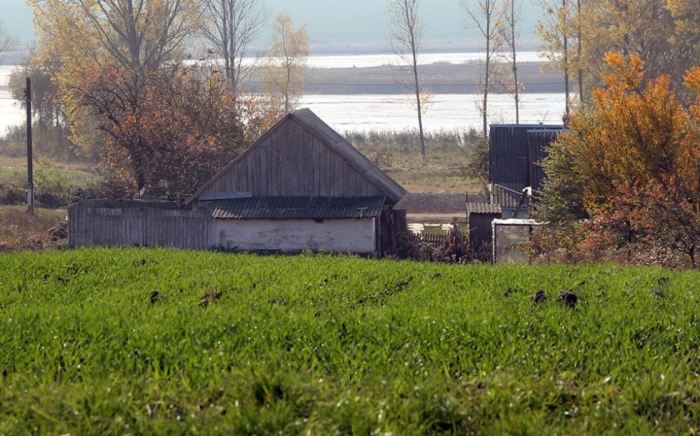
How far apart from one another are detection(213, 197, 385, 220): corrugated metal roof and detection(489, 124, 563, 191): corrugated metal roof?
9.73 metres

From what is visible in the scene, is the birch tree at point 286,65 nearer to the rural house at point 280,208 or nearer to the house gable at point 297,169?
the house gable at point 297,169

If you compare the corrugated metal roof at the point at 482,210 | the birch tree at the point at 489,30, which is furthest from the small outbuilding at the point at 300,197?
the birch tree at the point at 489,30

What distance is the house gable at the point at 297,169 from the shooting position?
88.8ft

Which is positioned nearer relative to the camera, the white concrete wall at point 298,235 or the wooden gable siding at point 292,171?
the white concrete wall at point 298,235

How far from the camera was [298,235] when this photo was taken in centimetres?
2645

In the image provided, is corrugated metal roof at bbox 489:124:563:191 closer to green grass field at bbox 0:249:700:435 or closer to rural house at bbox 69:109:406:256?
rural house at bbox 69:109:406:256

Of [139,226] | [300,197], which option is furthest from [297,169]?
[139,226]

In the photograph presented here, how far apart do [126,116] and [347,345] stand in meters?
27.2

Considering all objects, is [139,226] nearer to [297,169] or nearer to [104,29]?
[297,169]

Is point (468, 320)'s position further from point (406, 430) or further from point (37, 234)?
point (37, 234)

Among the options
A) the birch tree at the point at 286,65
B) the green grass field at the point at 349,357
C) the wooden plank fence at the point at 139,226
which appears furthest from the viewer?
the birch tree at the point at 286,65

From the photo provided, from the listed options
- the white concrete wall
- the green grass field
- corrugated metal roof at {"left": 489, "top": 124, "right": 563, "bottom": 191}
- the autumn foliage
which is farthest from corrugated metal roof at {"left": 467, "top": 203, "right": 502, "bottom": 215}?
the green grass field

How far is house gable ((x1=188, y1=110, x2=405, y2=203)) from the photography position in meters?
27.1

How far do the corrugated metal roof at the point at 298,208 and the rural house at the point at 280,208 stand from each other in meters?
0.03
